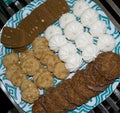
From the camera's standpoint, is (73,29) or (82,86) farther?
(73,29)

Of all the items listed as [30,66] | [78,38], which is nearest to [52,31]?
[78,38]

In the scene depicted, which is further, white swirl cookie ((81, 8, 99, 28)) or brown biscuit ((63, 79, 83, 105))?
white swirl cookie ((81, 8, 99, 28))

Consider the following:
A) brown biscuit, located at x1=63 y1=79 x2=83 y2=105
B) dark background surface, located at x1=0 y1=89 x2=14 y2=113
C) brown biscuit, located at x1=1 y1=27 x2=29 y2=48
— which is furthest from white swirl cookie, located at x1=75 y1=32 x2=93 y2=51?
dark background surface, located at x1=0 y1=89 x2=14 y2=113

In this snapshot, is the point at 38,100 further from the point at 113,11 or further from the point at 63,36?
the point at 113,11

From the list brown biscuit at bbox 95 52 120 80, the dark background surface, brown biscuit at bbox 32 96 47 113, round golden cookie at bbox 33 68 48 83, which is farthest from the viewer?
the dark background surface

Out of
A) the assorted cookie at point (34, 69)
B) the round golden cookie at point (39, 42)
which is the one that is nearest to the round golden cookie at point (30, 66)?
the assorted cookie at point (34, 69)

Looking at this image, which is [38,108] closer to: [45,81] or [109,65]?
[45,81]

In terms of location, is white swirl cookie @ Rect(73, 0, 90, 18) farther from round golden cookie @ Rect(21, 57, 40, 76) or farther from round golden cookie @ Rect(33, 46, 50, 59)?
round golden cookie @ Rect(21, 57, 40, 76)

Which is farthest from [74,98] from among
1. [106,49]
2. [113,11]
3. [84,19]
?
[113,11]
